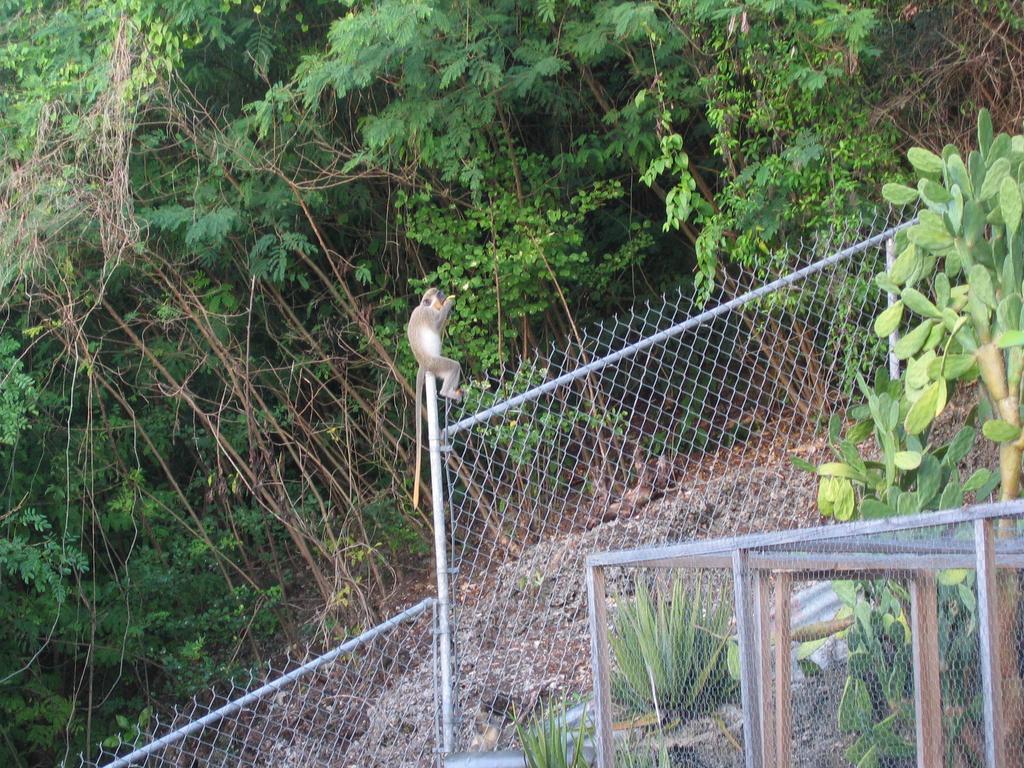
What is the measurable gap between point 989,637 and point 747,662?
72 cm

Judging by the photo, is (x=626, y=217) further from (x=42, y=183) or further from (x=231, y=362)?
(x=42, y=183)

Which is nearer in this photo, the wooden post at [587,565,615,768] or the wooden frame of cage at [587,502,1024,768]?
the wooden frame of cage at [587,502,1024,768]

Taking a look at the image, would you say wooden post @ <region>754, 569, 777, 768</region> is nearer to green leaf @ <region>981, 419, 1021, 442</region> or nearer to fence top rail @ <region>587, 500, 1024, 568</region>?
fence top rail @ <region>587, 500, 1024, 568</region>

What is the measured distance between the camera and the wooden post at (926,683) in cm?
264

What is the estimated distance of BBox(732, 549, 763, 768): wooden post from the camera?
115 inches

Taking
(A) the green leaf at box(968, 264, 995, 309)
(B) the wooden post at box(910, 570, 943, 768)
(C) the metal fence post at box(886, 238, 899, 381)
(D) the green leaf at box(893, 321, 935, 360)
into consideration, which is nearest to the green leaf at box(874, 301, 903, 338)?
(D) the green leaf at box(893, 321, 935, 360)

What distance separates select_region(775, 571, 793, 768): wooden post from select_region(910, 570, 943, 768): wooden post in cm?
37

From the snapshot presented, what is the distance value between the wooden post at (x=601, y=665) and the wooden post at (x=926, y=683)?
1.17 meters

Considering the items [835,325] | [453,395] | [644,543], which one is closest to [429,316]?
[453,395]

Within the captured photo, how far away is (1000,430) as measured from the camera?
355cm

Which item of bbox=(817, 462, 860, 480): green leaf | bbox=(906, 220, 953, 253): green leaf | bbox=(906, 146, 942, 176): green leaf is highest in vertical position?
bbox=(906, 146, 942, 176): green leaf

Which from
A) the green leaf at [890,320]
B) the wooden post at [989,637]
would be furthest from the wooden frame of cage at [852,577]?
the green leaf at [890,320]

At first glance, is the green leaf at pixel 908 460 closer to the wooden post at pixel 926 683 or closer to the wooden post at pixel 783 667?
the wooden post at pixel 783 667

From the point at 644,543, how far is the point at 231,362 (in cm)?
379
